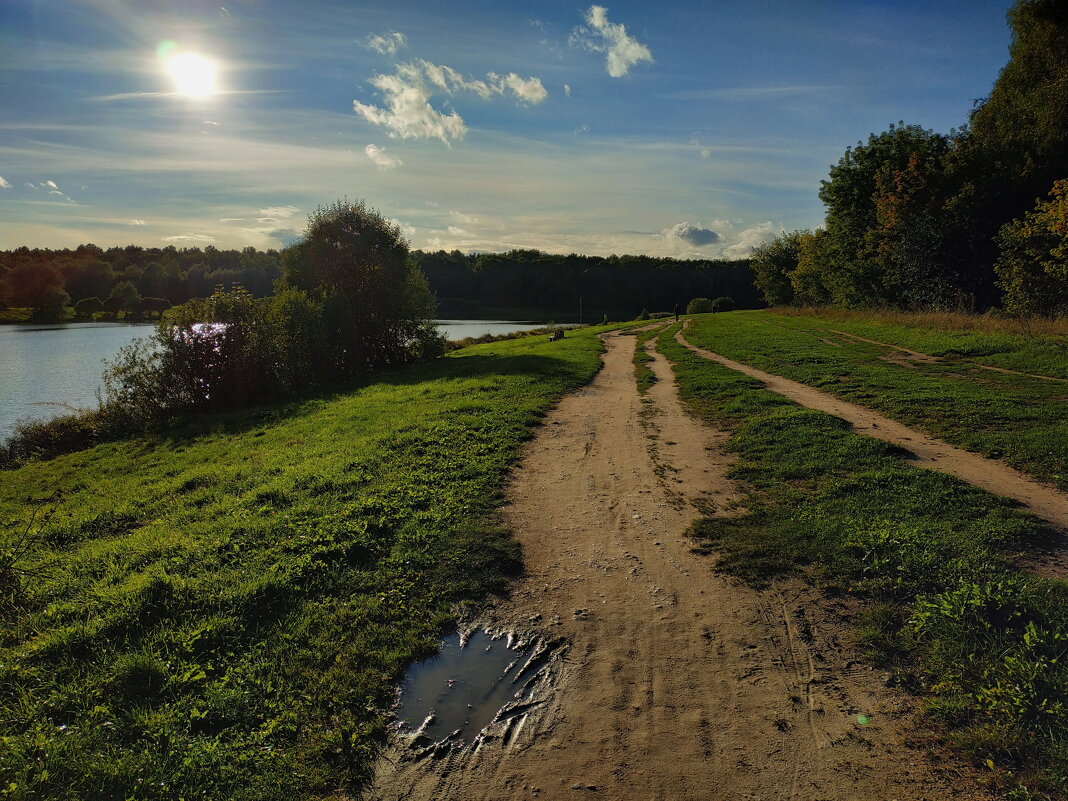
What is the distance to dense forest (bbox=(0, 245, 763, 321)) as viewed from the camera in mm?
82062

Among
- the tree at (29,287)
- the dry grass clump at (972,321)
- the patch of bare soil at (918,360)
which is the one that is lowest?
the patch of bare soil at (918,360)

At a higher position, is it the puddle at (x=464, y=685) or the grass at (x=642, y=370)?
the grass at (x=642, y=370)

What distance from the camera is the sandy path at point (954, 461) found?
6.74 metres

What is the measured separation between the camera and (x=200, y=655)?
4801mm

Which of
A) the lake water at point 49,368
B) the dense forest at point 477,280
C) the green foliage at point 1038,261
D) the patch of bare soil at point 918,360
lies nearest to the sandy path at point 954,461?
the patch of bare soil at point 918,360

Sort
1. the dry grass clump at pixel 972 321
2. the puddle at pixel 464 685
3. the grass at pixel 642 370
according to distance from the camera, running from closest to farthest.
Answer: the puddle at pixel 464 685
the grass at pixel 642 370
the dry grass clump at pixel 972 321

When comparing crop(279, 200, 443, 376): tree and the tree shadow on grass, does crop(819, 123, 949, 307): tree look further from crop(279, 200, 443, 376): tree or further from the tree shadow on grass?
crop(279, 200, 443, 376): tree

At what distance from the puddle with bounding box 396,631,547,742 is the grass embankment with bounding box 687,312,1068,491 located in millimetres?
7423

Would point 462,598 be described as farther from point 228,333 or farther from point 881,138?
point 881,138

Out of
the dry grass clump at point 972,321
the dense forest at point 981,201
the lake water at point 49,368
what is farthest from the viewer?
the lake water at point 49,368

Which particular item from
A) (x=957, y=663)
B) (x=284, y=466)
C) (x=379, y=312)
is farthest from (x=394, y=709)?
(x=379, y=312)

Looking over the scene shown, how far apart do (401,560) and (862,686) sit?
4.54 m

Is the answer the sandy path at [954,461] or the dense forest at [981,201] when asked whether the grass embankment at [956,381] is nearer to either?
the sandy path at [954,461]

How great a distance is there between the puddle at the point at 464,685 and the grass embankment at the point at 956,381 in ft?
24.4
